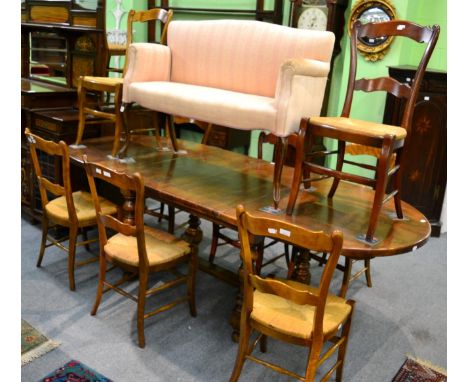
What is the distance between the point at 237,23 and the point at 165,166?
1130 millimetres

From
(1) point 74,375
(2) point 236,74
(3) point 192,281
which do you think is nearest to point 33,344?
(1) point 74,375

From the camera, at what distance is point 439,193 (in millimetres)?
4023

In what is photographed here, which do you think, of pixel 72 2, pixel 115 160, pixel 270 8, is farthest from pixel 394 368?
pixel 72 2

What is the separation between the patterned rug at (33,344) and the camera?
7.32 feet

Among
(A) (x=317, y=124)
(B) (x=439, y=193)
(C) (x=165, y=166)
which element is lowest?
(B) (x=439, y=193)

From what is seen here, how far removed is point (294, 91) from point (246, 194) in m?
0.62

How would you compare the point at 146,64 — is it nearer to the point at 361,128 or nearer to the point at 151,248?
the point at 151,248

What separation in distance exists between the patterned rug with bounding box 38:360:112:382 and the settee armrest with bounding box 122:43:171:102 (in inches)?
69.6

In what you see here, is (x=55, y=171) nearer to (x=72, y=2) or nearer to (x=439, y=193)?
(x=72, y=2)

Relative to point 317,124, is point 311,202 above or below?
below

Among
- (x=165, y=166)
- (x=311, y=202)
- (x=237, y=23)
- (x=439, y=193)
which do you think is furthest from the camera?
(x=439, y=193)

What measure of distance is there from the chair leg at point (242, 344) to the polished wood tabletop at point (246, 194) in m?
0.48

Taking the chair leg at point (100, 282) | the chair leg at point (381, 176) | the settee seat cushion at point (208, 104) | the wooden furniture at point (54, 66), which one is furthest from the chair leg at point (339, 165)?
the wooden furniture at point (54, 66)

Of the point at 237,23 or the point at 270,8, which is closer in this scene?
the point at 237,23
